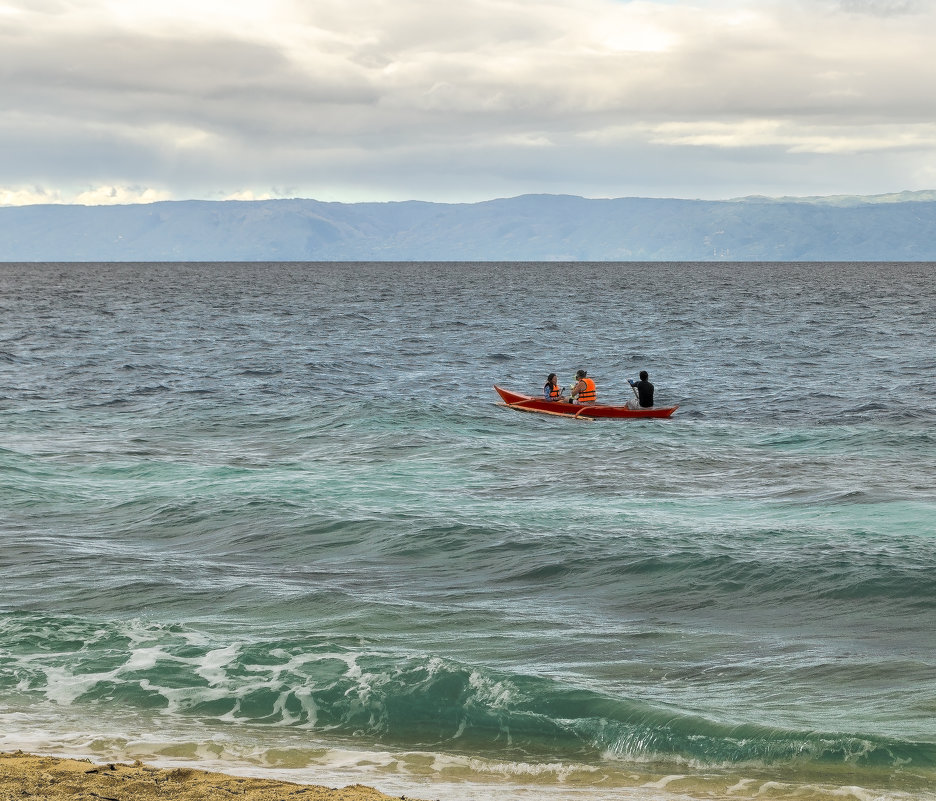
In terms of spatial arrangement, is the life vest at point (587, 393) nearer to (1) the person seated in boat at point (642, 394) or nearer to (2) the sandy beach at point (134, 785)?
(1) the person seated in boat at point (642, 394)

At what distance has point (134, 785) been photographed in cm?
754

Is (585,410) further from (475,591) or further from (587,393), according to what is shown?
(475,591)

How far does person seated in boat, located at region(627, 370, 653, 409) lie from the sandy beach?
23.9 meters

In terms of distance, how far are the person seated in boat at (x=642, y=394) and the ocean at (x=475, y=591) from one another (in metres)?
1.05

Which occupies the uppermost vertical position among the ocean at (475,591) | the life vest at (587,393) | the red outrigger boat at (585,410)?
the life vest at (587,393)

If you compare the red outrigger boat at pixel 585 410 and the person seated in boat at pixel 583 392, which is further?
the person seated in boat at pixel 583 392

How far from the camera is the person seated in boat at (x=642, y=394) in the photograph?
30.9 m

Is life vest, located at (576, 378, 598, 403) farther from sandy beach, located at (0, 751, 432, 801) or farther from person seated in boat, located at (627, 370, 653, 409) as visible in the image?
sandy beach, located at (0, 751, 432, 801)

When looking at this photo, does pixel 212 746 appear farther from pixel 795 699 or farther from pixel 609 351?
pixel 609 351

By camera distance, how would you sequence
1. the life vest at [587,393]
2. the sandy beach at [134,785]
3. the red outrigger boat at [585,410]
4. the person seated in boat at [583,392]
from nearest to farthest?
1. the sandy beach at [134,785]
2. the red outrigger boat at [585,410]
3. the person seated in boat at [583,392]
4. the life vest at [587,393]

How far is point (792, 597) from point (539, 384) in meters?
28.7

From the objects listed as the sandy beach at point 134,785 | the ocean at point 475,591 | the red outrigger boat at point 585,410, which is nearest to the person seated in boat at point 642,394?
the red outrigger boat at point 585,410

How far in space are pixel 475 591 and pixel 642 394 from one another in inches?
696

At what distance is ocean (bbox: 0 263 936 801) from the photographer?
9.22 m
